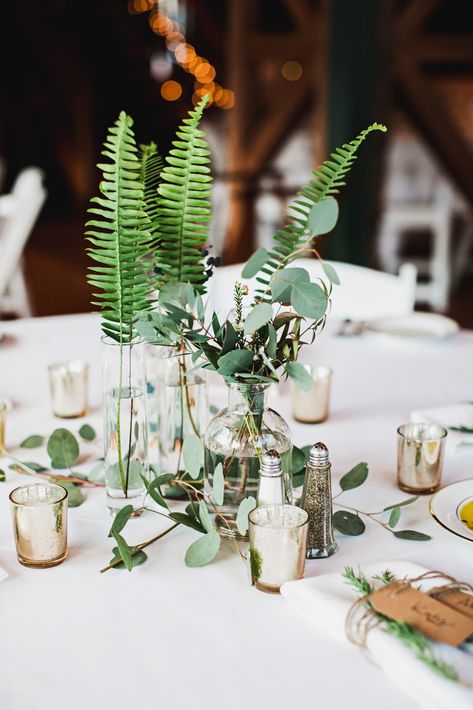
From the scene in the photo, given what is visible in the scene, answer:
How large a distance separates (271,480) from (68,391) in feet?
1.90

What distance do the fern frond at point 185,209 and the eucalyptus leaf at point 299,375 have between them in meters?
0.18

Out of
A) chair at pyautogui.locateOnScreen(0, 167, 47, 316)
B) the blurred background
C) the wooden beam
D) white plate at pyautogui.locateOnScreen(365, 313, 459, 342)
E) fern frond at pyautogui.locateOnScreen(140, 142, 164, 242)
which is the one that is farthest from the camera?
the wooden beam

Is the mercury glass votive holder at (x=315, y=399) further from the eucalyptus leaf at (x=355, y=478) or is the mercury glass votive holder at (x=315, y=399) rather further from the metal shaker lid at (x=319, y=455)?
the metal shaker lid at (x=319, y=455)

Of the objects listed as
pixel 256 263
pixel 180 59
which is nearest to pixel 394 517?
pixel 256 263

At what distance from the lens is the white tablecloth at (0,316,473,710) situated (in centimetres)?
72

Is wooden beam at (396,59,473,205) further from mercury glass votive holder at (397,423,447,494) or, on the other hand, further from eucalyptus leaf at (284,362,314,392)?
eucalyptus leaf at (284,362,314,392)

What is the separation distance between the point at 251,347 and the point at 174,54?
10.1m

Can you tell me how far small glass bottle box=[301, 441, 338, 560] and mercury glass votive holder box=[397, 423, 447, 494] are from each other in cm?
21

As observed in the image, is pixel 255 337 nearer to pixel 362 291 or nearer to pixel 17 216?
pixel 362 291

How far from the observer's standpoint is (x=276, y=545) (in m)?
0.85

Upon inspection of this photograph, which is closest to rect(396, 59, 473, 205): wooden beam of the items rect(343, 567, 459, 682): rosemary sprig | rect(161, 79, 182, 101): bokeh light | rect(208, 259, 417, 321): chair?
rect(208, 259, 417, 321): chair

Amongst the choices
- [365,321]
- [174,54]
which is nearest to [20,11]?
[174,54]

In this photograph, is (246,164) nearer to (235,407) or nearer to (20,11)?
(20,11)

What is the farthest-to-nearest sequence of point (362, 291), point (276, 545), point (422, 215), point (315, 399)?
point (422, 215)
point (362, 291)
point (315, 399)
point (276, 545)
